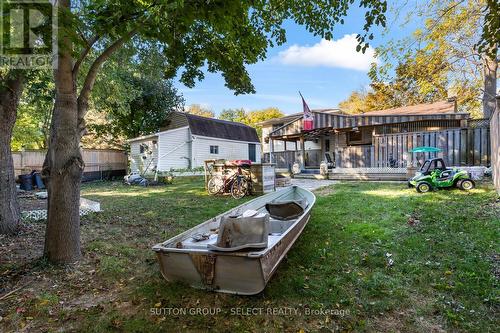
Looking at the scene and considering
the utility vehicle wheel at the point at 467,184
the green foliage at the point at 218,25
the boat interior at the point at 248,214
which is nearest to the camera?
the green foliage at the point at 218,25

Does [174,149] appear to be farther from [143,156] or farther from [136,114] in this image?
[136,114]

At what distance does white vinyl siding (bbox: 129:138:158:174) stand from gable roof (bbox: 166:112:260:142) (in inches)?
115

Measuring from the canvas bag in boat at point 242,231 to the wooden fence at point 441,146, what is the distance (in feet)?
44.8

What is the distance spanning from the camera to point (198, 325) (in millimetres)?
2807

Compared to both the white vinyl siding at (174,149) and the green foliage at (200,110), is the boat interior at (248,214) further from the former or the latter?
the green foliage at (200,110)

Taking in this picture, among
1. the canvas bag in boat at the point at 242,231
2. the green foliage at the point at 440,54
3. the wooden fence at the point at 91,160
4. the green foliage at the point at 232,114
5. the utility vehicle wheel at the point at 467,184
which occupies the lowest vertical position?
the canvas bag in boat at the point at 242,231

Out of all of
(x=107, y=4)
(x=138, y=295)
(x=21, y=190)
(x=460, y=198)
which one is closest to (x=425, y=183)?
(x=460, y=198)

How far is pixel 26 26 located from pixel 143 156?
17.6m

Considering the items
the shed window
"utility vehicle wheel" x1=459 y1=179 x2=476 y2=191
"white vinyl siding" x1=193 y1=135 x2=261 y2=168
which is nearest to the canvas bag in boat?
"utility vehicle wheel" x1=459 y1=179 x2=476 y2=191

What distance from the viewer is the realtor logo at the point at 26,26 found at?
2.85 m

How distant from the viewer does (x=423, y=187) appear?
374 inches

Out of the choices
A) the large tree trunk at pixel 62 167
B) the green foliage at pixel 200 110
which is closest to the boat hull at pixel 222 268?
the large tree trunk at pixel 62 167

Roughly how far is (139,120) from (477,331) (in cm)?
2347

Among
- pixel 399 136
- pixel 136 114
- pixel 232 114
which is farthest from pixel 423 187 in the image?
pixel 232 114
